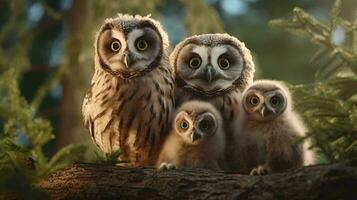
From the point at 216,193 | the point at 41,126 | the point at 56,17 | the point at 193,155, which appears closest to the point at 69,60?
the point at 56,17

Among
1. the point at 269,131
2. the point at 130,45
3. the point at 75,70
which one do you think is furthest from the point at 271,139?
A: the point at 75,70

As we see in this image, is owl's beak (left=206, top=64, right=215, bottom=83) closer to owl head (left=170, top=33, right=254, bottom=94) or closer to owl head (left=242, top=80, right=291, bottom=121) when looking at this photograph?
owl head (left=170, top=33, right=254, bottom=94)

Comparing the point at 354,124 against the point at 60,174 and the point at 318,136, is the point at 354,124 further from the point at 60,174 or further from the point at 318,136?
the point at 60,174

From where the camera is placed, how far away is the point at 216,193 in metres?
2.67

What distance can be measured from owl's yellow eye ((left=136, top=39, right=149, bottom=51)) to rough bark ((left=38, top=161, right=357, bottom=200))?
70cm

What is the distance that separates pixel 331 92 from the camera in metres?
2.92

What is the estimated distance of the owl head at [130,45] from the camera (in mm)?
3471

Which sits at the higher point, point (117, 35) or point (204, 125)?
point (117, 35)

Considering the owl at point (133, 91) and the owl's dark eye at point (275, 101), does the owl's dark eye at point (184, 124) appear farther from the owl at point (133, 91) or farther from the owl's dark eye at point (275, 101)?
the owl's dark eye at point (275, 101)

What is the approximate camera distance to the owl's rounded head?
3.21 metres

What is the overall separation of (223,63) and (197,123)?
460mm

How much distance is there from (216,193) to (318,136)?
0.41 meters

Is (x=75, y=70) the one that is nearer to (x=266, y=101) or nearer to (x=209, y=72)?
(x=209, y=72)

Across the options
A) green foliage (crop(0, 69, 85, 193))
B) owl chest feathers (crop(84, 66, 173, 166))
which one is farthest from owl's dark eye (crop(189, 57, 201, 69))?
green foliage (crop(0, 69, 85, 193))
